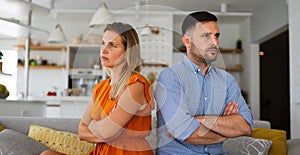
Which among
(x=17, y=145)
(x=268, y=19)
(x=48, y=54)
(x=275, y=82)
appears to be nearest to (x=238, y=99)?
(x=17, y=145)

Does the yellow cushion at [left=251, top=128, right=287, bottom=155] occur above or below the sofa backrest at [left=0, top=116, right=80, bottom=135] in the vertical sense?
below

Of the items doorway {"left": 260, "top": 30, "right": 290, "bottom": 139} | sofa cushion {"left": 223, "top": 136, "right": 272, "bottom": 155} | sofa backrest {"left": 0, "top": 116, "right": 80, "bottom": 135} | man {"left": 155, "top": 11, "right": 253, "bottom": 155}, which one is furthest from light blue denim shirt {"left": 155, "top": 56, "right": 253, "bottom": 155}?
doorway {"left": 260, "top": 30, "right": 290, "bottom": 139}

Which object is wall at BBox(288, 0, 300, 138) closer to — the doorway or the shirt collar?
the doorway

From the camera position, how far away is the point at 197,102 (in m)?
1.72

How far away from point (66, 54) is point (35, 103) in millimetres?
3887

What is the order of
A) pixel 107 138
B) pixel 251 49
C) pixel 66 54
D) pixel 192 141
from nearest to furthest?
pixel 107 138 < pixel 192 141 < pixel 251 49 < pixel 66 54

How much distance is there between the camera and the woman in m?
1.54

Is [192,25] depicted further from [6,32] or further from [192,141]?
[6,32]

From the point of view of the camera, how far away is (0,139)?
2.06m

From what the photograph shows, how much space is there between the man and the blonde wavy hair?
0.17 metres

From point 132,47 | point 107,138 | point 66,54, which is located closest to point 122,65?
point 132,47

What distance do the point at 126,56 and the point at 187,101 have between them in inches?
13.4

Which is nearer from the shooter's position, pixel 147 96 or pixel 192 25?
pixel 147 96

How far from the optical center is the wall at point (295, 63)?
3824 millimetres
